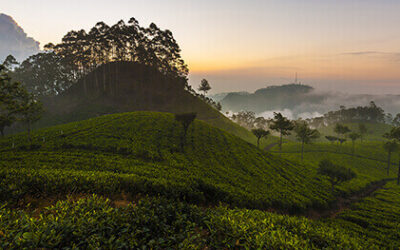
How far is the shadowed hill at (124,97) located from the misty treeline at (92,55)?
621 centimetres

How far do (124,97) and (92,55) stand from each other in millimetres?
32149

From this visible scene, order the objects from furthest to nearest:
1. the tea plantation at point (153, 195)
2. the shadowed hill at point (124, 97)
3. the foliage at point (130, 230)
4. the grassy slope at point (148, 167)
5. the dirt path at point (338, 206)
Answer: the shadowed hill at point (124, 97)
the dirt path at point (338, 206)
the grassy slope at point (148, 167)
the tea plantation at point (153, 195)
the foliage at point (130, 230)

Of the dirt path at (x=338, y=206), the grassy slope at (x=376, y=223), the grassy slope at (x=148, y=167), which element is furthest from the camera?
the dirt path at (x=338, y=206)

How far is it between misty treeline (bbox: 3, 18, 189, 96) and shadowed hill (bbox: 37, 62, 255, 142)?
245 inches

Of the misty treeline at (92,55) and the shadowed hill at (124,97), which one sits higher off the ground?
the misty treeline at (92,55)

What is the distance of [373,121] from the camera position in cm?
17488

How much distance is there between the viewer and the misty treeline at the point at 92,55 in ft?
246

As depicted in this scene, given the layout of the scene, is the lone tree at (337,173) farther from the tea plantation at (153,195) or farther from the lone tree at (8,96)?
the lone tree at (8,96)

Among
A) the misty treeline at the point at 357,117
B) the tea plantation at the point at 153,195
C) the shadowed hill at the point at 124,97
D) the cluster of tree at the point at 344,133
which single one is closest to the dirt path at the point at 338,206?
the tea plantation at the point at 153,195

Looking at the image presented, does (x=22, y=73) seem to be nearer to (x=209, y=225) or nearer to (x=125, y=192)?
(x=125, y=192)

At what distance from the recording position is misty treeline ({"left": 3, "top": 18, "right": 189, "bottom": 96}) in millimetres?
75062

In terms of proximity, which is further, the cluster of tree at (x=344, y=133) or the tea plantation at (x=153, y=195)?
the cluster of tree at (x=344, y=133)

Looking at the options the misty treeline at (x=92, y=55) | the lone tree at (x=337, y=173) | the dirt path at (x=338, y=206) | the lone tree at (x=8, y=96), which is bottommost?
the dirt path at (x=338, y=206)

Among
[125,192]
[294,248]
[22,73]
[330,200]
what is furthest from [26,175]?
[22,73]
